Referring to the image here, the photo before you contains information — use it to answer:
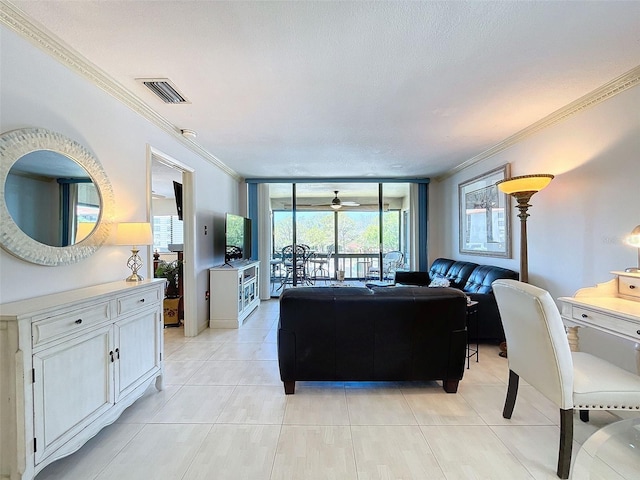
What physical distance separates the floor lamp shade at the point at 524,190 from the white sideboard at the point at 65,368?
3.43 metres

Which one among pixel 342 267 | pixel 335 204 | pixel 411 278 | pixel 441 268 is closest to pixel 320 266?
pixel 342 267

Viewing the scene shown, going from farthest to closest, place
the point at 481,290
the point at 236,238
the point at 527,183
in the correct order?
the point at 236,238, the point at 481,290, the point at 527,183

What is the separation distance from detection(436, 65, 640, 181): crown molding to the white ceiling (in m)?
0.09

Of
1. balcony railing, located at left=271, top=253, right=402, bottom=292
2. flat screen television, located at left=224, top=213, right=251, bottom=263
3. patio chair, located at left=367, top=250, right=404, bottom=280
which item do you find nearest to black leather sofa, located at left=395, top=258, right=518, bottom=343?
patio chair, located at left=367, top=250, right=404, bottom=280

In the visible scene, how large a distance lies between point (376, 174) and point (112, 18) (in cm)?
471

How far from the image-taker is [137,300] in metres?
2.24

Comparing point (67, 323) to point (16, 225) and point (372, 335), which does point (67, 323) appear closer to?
point (16, 225)

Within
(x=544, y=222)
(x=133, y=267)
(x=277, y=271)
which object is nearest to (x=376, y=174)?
(x=544, y=222)

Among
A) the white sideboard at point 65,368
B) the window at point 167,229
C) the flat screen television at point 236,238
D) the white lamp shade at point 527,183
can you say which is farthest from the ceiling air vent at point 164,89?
the window at point 167,229

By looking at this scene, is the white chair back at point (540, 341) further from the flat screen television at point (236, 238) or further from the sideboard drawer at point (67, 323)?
the flat screen television at point (236, 238)

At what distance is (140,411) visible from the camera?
91.1 inches

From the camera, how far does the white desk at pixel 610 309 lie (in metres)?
1.83

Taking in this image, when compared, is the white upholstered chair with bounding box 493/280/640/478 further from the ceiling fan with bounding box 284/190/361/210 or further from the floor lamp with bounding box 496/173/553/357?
the ceiling fan with bounding box 284/190/361/210

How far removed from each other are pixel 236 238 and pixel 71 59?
3146 mm
